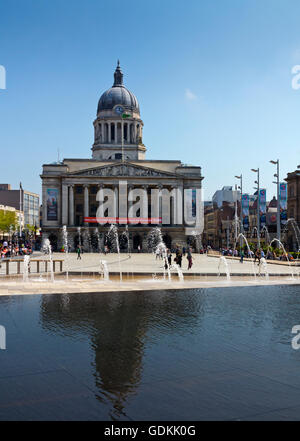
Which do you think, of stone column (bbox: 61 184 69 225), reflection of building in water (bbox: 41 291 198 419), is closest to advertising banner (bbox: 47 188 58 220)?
stone column (bbox: 61 184 69 225)

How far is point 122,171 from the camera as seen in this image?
319 feet

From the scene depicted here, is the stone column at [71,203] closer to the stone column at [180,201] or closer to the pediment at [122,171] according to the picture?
the pediment at [122,171]

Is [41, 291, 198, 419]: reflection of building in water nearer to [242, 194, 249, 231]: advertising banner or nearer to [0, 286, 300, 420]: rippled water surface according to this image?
[0, 286, 300, 420]: rippled water surface

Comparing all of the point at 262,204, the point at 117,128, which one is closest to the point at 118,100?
the point at 117,128

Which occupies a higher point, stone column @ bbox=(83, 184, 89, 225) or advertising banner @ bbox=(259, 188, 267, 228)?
stone column @ bbox=(83, 184, 89, 225)

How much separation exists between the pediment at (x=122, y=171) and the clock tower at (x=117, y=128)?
776 inches

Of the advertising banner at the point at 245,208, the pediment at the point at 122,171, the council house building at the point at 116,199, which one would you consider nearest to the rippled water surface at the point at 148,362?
the advertising banner at the point at 245,208

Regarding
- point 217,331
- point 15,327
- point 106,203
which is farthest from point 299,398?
point 106,203

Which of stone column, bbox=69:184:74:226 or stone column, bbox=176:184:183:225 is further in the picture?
stone column, bbox=176:184:183:225

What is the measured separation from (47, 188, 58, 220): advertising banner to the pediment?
18.7 feet

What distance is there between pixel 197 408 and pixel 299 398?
1661mm

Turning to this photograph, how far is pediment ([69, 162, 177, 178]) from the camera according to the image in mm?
96188

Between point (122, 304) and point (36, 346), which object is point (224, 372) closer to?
point (36, 346)

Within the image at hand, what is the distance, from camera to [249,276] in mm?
28562
